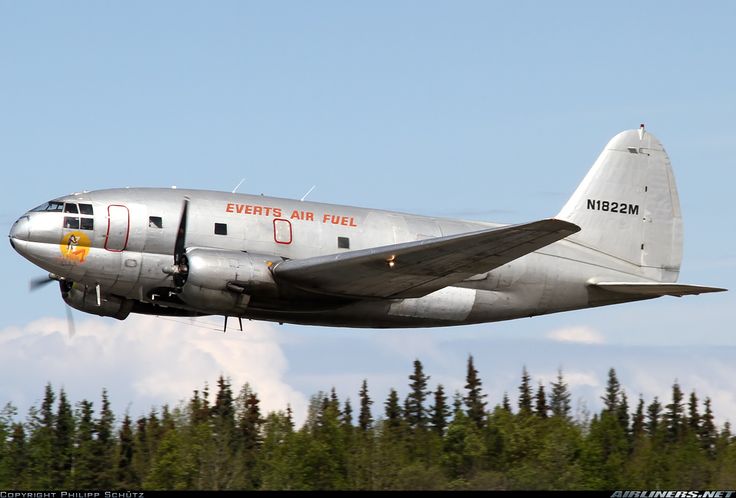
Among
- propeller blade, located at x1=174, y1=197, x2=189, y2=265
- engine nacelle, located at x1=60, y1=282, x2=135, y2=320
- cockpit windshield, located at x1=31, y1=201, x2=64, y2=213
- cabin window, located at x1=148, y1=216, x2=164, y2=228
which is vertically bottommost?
engine nacelle, located at x1=60, y1=282, x2=135, y2=320

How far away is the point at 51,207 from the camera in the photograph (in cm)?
2497

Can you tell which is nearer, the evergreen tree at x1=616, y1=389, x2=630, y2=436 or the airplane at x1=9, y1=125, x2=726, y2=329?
the airplane at x1=9, y1=125, x2=726, y2=329

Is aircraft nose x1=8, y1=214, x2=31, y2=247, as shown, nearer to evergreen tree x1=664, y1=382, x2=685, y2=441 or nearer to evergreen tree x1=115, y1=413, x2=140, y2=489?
evergreen tree x1=115, y1=413, x2=140, y2=489

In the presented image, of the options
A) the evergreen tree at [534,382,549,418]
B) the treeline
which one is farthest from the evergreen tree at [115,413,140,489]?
the evergreen tree at [534,382,549,418]

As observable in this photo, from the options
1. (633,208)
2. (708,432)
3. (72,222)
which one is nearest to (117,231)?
(72,222)

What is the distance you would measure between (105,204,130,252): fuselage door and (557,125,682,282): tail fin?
11535 millimetres

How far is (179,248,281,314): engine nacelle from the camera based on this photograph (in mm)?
23656

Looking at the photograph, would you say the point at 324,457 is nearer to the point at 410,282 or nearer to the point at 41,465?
the point at 41,465

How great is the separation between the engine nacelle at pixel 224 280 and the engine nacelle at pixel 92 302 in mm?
3026

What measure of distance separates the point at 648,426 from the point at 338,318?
221 ft

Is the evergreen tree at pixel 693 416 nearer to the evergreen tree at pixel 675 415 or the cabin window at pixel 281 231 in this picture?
the evergreen tree at pixel 675 415

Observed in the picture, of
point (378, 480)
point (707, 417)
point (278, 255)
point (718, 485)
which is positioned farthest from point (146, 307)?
point (707, 417)

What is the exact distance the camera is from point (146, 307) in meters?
27.1

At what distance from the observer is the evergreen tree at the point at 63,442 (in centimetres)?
6969
